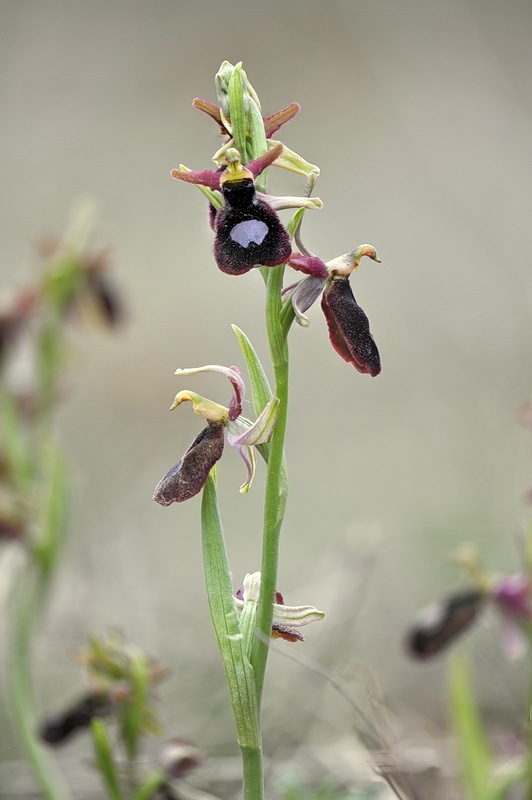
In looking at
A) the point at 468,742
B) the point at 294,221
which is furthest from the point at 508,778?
the point at 294,221

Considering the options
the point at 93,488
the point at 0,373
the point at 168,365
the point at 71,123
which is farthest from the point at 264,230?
the point at 71,123

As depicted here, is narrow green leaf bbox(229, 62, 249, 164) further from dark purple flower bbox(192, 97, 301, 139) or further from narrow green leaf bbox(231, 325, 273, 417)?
narrow green leaf bbox(231, 325, 273, 417)

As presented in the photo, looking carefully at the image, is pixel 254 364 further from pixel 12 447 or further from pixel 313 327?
pixel 313 327

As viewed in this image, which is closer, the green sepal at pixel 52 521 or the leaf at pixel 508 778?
the leaf at pixel 508 778

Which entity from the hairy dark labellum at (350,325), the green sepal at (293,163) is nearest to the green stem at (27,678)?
the hairy dark labellum at (350,325)

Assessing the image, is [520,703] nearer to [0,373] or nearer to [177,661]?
[177,661]

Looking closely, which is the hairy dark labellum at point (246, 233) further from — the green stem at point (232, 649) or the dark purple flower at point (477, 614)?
the dark purple flower at point (477, 614)
